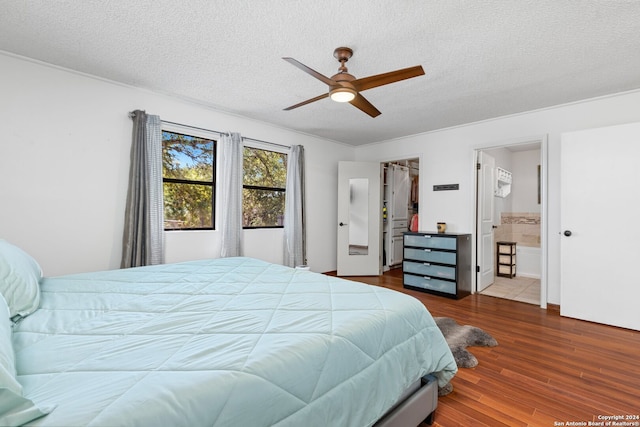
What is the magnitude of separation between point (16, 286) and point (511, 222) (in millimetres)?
6967

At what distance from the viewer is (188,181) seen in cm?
364

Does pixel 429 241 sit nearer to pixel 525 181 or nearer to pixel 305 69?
pixel 525 181

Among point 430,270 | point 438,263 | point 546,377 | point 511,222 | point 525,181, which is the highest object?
point 525,181

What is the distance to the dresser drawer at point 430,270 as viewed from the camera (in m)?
3.96

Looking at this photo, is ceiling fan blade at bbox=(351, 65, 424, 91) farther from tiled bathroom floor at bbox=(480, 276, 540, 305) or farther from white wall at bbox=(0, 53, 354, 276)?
tiled bathroom floor at bbox=(480, 276, 540, 305)

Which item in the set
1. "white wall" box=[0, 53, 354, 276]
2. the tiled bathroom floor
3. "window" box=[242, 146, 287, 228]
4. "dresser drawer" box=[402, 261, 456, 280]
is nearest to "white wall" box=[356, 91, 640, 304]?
the tiled bathroom floor

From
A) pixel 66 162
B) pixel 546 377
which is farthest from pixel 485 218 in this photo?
pixel 66 162

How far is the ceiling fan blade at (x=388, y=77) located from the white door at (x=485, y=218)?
2.83m

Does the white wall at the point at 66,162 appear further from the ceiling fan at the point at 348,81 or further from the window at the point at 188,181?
the ceiling fan at the point at 348,81

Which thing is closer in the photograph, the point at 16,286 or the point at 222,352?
the point at 222,352

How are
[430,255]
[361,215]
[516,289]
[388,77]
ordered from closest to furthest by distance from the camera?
[388,77], [430,255], [516,289], [361,215]

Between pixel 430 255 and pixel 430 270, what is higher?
pixel 430 255

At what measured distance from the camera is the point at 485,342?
2.53 meters

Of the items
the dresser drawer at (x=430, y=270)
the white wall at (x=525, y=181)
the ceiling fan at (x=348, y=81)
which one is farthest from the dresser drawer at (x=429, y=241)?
the white wall at (x=525, y=181)
